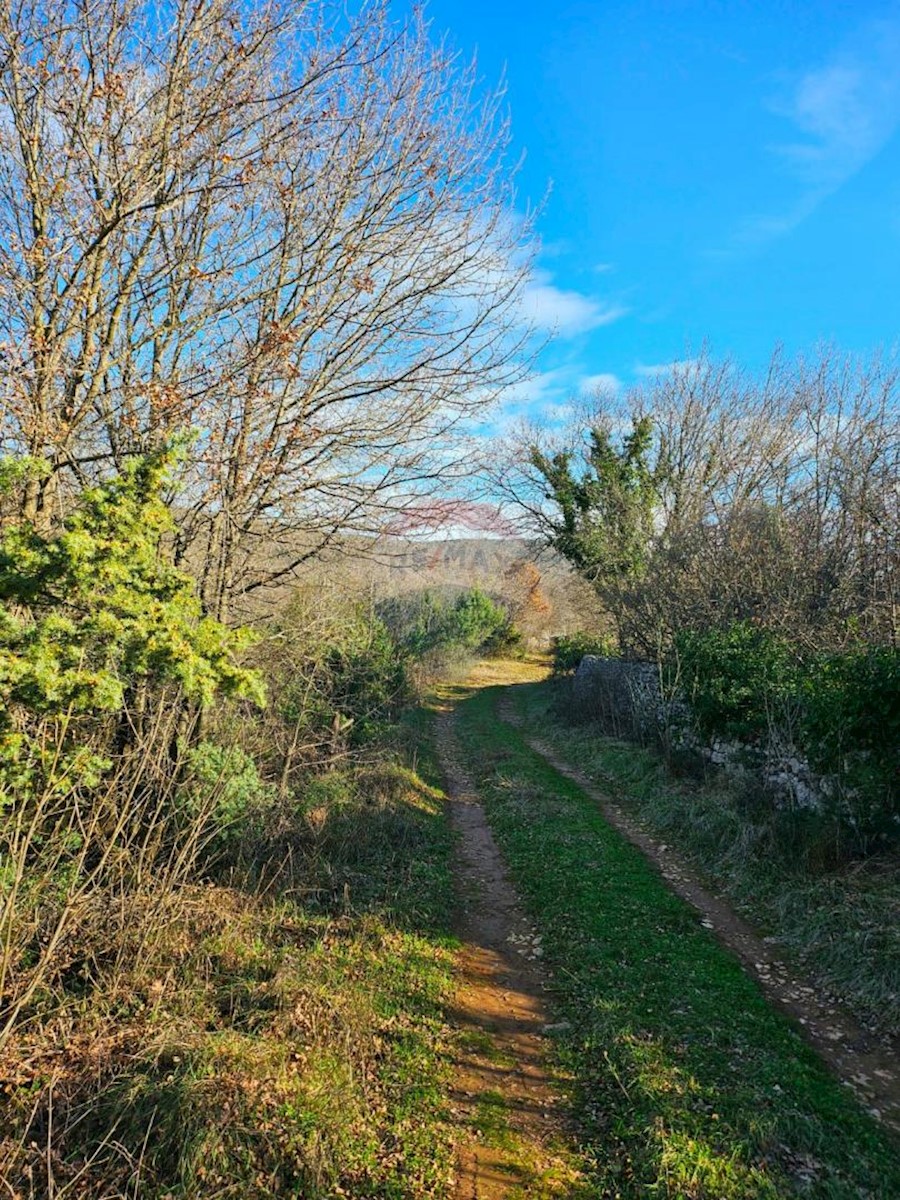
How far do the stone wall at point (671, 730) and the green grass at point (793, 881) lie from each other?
0.38 m

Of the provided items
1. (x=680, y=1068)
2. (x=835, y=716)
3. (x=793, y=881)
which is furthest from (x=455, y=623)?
(x=680, y=1068)

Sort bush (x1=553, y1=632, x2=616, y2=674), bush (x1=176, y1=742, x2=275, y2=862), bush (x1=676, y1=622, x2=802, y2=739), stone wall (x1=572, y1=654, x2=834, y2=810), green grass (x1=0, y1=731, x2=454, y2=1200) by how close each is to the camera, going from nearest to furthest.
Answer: green grass (x1=0, y1=731, x2=454, y2=1200), bush (x1=176, y1=742, x2=275, y2=862), stone wall (x1=572, y1=654, x2=834, y2=810), bush (x1=676, y1=622, x2=802, y2=739), bush (x1=553, y1=632, x2=616, y2=674)

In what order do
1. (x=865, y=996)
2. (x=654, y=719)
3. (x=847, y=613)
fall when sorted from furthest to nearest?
1. (x=654, y=719)
2. (x=847, y=613)
3. (x=865, y=996)

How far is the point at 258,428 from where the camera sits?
6.81 metres

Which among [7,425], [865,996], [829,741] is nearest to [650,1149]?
[865,996]

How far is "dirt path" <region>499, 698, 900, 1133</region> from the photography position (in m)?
4.32

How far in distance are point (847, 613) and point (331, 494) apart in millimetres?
9541

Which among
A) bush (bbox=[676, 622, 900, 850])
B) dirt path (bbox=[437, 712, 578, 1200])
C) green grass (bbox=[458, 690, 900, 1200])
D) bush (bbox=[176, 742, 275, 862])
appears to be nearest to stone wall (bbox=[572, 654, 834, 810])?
bush (bbox=[676, 622, 900, 850])

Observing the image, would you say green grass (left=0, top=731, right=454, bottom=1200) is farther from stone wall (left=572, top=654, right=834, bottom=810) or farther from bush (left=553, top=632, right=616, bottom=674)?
bush (left=553, top=632, right=616, bottom=674)

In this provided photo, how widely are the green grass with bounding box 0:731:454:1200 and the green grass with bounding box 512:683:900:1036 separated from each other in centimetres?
335

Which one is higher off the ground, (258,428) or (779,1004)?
(258,428)

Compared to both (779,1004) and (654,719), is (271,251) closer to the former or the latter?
(779,1004)

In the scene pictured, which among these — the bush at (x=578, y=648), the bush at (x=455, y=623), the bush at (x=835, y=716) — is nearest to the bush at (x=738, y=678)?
the bush at (x=835, y=716)

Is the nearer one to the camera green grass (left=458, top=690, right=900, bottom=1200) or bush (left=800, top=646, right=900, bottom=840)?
green grass (left=458, top=690, right=900, bottom=1200)
